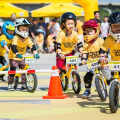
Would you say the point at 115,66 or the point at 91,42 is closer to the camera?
the point at 115,66

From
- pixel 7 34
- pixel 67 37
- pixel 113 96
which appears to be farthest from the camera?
pixel 7 34

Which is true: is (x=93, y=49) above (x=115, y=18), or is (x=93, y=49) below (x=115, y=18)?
below

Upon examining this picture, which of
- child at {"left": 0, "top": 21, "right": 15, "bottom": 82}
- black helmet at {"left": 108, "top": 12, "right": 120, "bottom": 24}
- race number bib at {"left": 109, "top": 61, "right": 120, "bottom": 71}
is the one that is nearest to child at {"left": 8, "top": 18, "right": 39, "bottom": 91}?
child at {"left": 0, "top": 21, "right": 15, "bottom": 82}

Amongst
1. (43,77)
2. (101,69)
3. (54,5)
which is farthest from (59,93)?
(54,5)

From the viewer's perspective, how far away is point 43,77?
13570 mm

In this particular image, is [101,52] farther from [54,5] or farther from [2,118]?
[54,5]

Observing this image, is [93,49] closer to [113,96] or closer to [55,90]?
[55,90]

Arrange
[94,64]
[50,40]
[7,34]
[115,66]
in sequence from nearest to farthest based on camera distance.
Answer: [115,66] → [94,64] → [7,34] → [50,40]

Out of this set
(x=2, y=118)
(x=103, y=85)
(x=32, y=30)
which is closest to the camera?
(x=2, y=118)

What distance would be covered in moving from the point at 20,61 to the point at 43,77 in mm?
3097

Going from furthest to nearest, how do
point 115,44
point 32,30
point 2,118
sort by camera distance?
point 32,30
point 115,44
point 2,118

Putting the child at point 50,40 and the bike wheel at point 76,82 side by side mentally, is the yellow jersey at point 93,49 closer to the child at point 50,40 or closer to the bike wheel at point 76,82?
the bike wheel at point 76,82

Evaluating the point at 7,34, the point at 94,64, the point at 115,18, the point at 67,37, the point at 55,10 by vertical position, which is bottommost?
the point at 94,64

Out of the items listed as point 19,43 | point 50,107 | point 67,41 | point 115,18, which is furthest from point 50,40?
point 115,18
